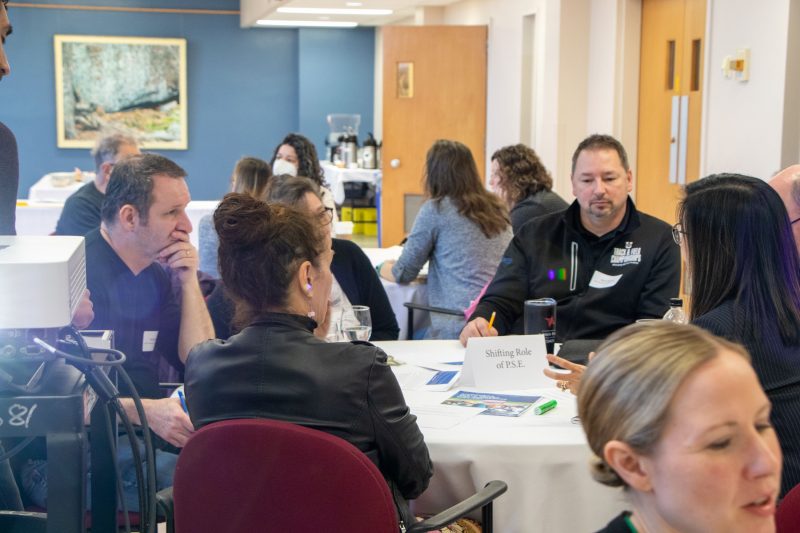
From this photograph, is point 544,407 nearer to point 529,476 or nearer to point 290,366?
point 529,476

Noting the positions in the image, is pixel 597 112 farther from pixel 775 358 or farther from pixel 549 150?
pixel 775 358

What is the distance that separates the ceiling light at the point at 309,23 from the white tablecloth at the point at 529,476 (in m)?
10.3

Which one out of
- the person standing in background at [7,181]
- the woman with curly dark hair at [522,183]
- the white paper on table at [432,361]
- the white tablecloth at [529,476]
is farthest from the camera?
the woman with curly dark hair at [522,183]

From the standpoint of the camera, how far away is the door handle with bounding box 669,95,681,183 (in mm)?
5902

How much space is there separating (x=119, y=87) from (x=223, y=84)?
1314mm

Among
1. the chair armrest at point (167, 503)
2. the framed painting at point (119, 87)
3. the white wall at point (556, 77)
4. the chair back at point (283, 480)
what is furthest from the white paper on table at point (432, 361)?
the framed painting at point (119, 87)

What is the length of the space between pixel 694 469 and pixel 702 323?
984 mm

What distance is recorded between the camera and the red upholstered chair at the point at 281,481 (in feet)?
5.47

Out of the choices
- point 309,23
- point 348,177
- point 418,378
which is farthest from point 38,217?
point 309,23

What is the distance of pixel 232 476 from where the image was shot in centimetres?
171

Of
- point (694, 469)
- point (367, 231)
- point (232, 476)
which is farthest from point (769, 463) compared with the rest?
point (367, 231)

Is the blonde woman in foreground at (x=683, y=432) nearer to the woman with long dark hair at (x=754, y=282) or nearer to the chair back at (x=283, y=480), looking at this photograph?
the chair back at (x=283, y=480)

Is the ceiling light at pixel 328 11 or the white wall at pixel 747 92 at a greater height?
the ceiling light at pixel 328 11

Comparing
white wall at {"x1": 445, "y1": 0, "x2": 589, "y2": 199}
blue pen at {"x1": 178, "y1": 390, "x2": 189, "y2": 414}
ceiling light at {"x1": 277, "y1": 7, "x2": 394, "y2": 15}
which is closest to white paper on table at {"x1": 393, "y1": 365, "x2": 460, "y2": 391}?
blue pen at {"x1": 178, "y1": 390, "x2": 189, "y2": 414}
